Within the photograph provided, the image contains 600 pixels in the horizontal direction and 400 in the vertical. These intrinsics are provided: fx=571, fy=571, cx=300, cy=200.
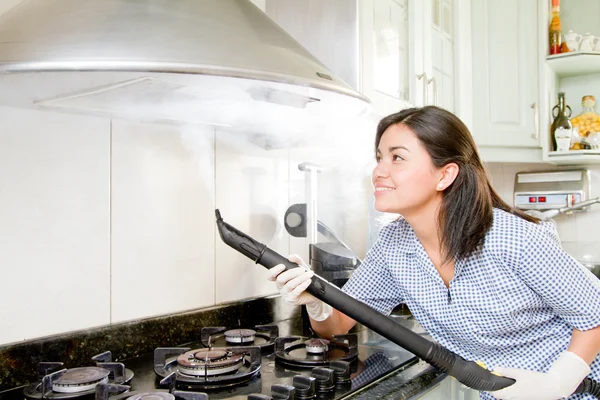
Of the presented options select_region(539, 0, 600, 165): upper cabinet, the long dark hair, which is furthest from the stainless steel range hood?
select_region(539, 0, 600, 165): upper cabinet

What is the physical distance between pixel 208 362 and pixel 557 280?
24.6 inches

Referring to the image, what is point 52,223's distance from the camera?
102cm

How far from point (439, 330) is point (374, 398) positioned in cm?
31

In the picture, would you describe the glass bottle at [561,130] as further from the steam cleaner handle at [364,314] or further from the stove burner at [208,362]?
the stove burner at [208,362]

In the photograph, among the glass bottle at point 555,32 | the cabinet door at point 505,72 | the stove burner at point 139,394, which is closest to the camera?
the stove burner at point 139,394

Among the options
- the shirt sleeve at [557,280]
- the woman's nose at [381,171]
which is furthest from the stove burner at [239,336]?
the shirt sleeve at [557,280]

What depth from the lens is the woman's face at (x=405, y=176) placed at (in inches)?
41.9

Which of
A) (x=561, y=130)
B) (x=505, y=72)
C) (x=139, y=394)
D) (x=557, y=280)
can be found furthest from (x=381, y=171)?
(x=561, y=130)

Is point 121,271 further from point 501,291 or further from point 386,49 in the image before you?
point 386,49

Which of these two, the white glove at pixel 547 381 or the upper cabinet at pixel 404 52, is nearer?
the white glove at pixel 547 381

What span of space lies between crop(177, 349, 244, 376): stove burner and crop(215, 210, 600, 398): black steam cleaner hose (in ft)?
0.72

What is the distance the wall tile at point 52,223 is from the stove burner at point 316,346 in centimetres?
40

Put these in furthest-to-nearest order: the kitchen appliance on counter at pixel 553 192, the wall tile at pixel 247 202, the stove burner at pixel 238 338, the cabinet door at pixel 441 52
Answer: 1. the kitchen appliance on counter at pixel 553 192
2. the cabinet door at pixel 441 52
3. the wall tile at pixel 247 202
4. the stove burner at pixel 238 338

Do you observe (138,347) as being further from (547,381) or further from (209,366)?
(547,381)
